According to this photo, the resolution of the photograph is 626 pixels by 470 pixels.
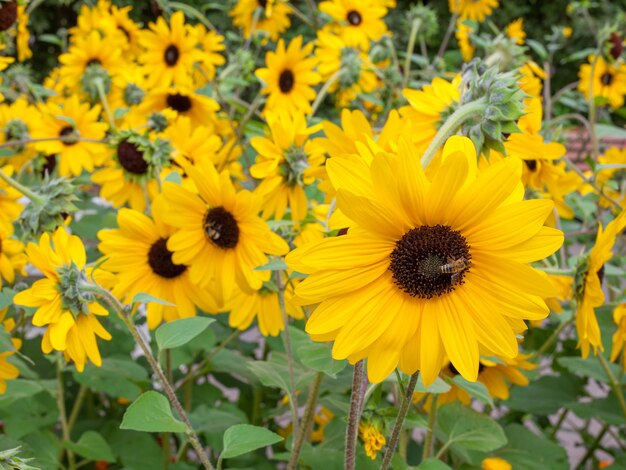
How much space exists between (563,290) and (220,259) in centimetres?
43

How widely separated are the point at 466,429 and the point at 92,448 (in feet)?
1.67

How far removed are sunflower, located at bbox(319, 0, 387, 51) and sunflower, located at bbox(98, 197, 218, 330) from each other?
1042 millimetres

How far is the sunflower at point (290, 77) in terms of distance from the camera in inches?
60.4

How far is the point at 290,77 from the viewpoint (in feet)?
5.18

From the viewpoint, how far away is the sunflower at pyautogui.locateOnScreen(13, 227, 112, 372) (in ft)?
2.40

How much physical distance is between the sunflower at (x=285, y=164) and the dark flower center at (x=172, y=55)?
0.67 m

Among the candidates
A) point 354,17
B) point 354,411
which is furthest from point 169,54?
point 354,411

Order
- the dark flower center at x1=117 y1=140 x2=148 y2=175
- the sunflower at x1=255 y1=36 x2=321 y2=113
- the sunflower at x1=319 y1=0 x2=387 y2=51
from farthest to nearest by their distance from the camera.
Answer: the sunflower at x1=319 y1=0 x2=387 y2=51 → the sunflower at x1=255 y1=36 x2=321 y2=113 → the dark flower center at x1=117 y1=140 x2=148 y2=175

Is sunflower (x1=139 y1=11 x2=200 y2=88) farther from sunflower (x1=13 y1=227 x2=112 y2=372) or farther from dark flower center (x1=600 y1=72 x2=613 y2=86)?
dark flower center (x1=600 y1=72 x2=613 y2=86)

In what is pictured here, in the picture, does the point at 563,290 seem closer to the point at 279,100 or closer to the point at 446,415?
the point at 446,415

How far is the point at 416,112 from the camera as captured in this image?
803 millimetres

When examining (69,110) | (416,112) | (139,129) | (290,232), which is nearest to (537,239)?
(416,112)

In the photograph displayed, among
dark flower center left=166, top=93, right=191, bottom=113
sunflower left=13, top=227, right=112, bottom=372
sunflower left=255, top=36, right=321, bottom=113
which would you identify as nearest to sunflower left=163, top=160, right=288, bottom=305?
sunflower left=13, top=227, right=112, bottom=372

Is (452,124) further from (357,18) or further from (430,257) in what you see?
(357,18)
